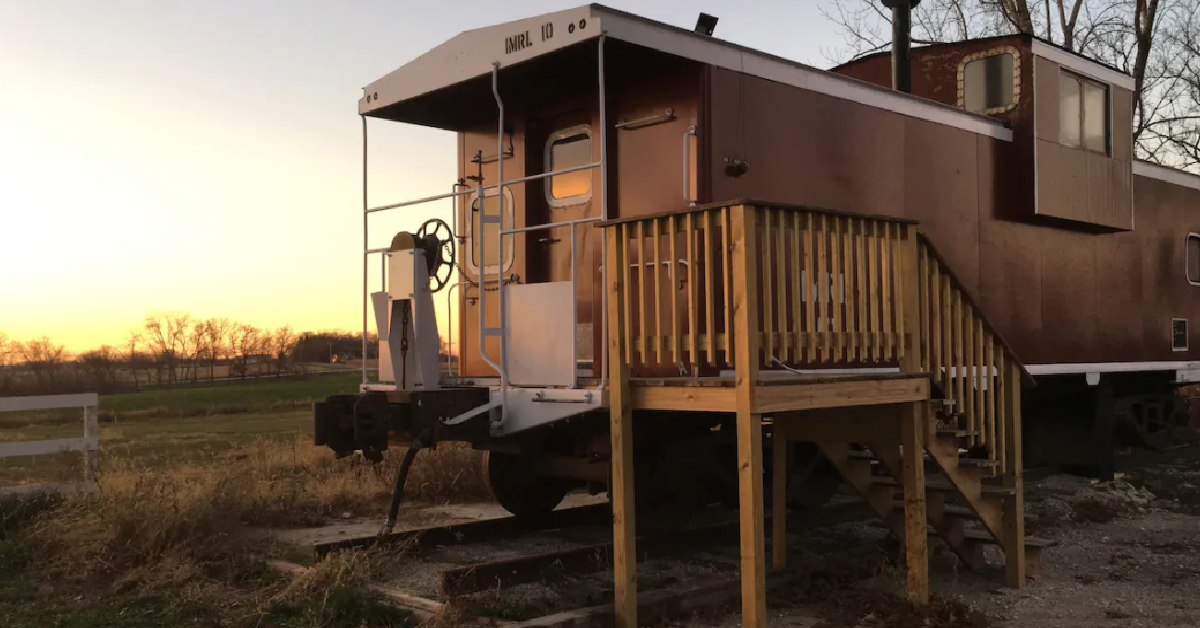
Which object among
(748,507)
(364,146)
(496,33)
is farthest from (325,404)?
(748,507)

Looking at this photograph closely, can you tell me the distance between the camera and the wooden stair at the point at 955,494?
22.5ft

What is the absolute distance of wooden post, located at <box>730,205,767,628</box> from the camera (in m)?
5.38

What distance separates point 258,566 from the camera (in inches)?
281

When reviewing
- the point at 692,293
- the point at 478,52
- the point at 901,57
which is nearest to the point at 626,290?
the point at 692,293

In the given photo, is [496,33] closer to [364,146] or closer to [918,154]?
[364,146]

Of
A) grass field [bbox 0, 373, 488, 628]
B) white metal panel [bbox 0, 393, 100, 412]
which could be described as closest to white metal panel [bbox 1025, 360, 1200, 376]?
grass field [bbox 0, 373, 488, 628]

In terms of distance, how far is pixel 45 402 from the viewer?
9.66 metres

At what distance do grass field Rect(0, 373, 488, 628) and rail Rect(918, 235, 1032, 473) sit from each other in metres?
3.87

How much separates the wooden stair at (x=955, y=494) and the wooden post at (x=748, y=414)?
168cm

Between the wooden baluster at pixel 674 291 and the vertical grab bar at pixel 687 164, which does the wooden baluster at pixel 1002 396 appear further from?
the wooden baluster at pixel 674 291

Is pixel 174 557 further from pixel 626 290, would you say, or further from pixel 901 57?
pixel 901 57

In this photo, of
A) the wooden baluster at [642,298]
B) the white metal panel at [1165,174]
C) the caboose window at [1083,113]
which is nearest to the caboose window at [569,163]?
the wooden baluster at [642,298]

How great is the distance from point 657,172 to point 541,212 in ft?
4.41

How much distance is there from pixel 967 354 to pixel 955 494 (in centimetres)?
102
